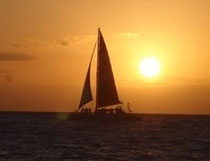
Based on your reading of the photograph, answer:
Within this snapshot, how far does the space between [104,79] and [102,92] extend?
2.19m

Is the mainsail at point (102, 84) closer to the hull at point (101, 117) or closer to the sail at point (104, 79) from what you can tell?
the sail at point (104, 79)

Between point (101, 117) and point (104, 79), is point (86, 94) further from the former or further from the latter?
point (101, 117)

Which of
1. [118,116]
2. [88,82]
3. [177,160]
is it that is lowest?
[177,160]

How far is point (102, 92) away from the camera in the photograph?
295 feet

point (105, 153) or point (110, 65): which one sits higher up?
point (110, 65)

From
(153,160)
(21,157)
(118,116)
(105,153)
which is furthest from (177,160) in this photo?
(118,116)

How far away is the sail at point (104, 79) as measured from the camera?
8969 cm

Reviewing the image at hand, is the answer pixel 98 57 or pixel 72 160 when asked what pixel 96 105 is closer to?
pixel 98 57

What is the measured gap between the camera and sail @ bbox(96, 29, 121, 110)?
8969 cm

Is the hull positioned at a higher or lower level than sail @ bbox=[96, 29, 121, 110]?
lower

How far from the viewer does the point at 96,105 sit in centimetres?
8944

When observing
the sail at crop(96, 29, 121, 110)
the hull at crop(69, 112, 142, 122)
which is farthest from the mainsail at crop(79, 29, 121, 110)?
the hull at crop(69, 112, 142, 122)

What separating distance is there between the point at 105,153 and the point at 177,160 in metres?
7.04

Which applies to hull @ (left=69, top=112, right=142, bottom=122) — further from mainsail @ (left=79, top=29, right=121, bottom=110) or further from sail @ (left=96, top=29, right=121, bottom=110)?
sail @ (left=96, top=29, right=121, bottom=110)
